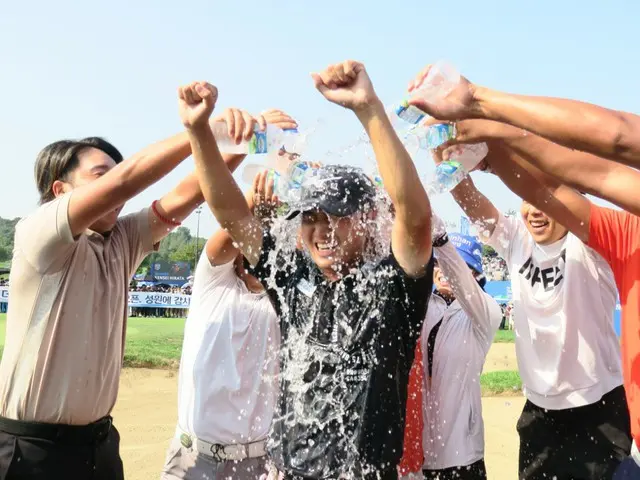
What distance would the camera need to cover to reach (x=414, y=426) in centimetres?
320

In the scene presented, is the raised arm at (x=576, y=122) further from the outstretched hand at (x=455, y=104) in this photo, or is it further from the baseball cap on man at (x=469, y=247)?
the baseball cap on man at (x=469, y=247)

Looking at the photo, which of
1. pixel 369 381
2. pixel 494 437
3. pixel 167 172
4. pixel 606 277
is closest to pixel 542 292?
pixel 606 277

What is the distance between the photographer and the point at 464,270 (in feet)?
10.4

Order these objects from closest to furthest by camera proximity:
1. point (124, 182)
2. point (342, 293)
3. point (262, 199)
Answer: point (342, 293) → point (124, 182) → point (262, 199)

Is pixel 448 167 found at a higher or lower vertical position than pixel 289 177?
higher

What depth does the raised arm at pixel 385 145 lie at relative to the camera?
2148 millimetres

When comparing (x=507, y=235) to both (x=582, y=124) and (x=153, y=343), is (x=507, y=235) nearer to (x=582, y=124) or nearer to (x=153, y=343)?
(x=582, y=124)

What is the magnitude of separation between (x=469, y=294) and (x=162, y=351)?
1086cm

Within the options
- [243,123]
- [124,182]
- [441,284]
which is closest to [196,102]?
[243,123]

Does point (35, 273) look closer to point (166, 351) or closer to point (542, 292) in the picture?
point (542, 292)

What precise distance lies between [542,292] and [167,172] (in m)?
1.95

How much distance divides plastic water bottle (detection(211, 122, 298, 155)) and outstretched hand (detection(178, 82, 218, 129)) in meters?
0.20

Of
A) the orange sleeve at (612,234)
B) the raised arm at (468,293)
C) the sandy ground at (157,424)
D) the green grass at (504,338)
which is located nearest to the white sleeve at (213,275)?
the raised arm at (468,293)

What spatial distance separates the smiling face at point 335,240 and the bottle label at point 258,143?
0.35 m
